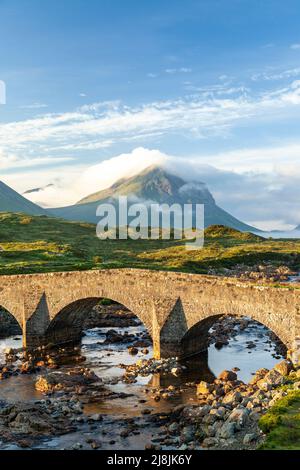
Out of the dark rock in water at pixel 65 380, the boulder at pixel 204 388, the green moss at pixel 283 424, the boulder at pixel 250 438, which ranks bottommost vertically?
the dark rock in water at pixel 65 380

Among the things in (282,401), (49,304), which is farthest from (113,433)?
(49,304)

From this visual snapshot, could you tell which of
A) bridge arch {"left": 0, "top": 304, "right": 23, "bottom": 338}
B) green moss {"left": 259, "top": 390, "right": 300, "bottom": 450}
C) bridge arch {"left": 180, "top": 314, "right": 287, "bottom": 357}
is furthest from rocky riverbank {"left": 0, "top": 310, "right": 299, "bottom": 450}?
bridge arch {"left": 0, "top": 304, "right": 23, "bottom": 338}

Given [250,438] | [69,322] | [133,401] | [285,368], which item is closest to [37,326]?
[69,322]

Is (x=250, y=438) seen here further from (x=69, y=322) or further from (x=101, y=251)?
(x=101, y=251)

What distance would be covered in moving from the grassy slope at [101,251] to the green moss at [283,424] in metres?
36.9

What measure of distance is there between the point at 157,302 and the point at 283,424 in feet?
61.0

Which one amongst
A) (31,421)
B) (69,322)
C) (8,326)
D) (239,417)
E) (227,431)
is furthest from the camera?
(8,326)

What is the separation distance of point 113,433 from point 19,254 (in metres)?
66.4

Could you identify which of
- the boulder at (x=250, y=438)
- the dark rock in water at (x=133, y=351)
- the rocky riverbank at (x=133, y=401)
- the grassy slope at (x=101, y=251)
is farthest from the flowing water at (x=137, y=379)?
the grassy slope at (x=101, y=251)

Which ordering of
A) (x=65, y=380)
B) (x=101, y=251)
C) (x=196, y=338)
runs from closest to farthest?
(x=65, y=380) → (x=196, y=338) → (x=101, y=251)

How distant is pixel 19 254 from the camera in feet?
290

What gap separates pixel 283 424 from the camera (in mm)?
20812

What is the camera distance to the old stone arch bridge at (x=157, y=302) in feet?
103

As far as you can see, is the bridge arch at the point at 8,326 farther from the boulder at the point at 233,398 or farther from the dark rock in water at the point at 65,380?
the boulder at the point at 233,398
